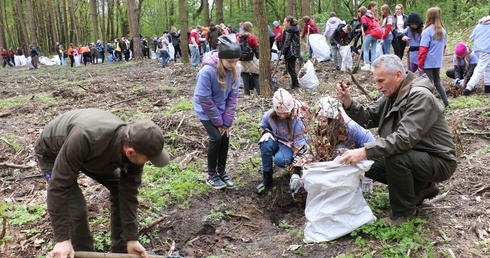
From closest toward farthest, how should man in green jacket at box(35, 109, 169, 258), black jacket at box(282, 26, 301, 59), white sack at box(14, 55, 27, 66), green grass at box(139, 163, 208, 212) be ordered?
man in green jacket at box(35, 109, 169, 258), green grass at box(139, 163, 208, 212), black jacket at box(282, 26, 301, 59), white sack at box(14, 55, 27, 66)

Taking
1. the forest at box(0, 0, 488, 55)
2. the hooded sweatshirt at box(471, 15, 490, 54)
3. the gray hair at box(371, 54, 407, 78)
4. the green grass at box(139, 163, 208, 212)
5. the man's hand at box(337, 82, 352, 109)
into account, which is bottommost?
the green grass at box(139, 163, 208, 212)

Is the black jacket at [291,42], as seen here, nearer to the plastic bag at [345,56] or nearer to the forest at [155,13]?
the plastic bag at [345,56]

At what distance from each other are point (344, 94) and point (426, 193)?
1221 mm

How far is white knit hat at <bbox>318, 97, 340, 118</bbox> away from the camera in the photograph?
412cm

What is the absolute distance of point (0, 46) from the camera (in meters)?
29.8

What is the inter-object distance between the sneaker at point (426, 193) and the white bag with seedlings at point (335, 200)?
0.55 m

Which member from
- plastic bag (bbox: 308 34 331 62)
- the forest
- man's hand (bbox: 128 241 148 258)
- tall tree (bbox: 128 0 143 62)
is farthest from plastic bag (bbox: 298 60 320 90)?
tall tree (bbox: 128 0 143 62)

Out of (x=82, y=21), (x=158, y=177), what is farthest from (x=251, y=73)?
(x=82, y=21)

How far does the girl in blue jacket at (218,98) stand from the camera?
4.55 m

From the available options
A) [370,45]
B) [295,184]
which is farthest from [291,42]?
[295,184]

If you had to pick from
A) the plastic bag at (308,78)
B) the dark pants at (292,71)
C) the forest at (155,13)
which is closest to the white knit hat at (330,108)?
the plastic bag at (308,78)

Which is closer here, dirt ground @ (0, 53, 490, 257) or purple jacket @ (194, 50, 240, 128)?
dirt ground @ (0, 53, 490, 257)

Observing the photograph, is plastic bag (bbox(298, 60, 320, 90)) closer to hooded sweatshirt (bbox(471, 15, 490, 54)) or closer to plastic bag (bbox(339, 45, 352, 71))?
plastic bag (bbox(339, 45, 352, 71))

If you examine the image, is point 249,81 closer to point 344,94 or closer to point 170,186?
point 170,186
